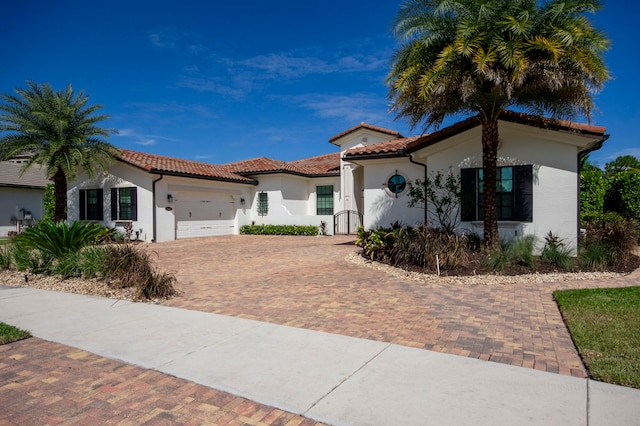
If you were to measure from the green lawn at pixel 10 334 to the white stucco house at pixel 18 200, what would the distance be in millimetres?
24553

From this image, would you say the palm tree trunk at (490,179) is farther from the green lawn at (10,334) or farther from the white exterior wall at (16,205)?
the white exterior wall at (16,205)

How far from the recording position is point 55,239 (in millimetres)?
9742

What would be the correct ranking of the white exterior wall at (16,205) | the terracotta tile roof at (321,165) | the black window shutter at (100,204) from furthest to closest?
1. the terracotta tile roof at (321,165)
2. the white exterior wall at (16,205)
3. the black window shutter at (100,204)

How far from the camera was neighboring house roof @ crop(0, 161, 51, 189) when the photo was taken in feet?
84.9

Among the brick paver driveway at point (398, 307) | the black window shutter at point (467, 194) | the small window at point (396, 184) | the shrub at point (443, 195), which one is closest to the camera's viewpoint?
the brick paver driveway at point (398, 307)

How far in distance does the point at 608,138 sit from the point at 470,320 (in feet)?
28.5

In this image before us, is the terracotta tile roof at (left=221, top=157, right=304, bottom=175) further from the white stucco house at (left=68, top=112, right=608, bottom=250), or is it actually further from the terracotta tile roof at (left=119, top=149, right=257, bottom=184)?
the terracotta tile roof at (left=119, top=149, right=257, bottom=184)

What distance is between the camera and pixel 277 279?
9.38 meters

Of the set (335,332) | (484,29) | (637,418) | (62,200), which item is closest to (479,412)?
(637,418)

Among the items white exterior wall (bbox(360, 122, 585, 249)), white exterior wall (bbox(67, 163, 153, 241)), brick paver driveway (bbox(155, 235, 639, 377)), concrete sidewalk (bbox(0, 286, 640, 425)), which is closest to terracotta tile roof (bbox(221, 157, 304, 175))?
white exterior wall (bbox(67, 163, 153, 241))

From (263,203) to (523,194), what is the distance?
56.9 feet

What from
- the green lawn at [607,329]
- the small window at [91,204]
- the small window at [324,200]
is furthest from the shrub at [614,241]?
the small window at [91,204]

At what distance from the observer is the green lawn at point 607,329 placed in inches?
158

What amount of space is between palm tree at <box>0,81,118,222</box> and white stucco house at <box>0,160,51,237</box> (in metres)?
8.35
